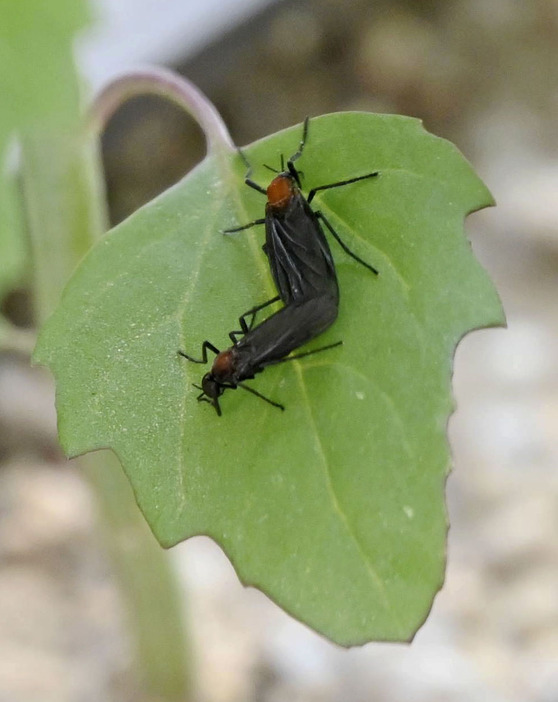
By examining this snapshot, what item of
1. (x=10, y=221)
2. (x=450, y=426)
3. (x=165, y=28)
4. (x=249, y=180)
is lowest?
(x=450, y=426)

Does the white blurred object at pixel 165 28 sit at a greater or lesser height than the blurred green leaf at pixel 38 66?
lesser

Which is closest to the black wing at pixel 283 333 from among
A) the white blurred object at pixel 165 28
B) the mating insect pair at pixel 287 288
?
the mating insect pair at pixel 287 288

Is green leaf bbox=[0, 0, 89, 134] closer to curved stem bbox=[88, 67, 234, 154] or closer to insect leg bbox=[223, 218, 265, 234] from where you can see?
curved stem bbox=[88, 67, 234, 154]

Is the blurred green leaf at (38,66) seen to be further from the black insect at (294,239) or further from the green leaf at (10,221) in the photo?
the black insect at (294,239)

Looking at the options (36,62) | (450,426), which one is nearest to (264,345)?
(36,62)

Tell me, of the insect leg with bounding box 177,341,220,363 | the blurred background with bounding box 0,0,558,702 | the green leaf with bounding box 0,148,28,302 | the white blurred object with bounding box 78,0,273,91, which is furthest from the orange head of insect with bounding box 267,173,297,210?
the white blurred object with bounding box 78,0,273,91

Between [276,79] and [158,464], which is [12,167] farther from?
[276,79]

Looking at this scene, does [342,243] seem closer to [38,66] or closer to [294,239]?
[294,239]
